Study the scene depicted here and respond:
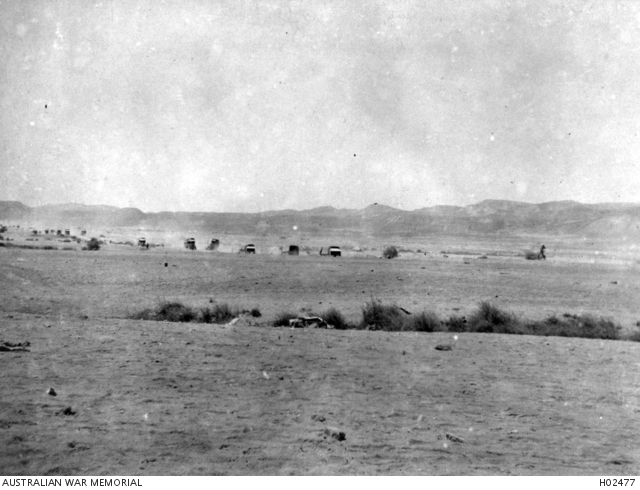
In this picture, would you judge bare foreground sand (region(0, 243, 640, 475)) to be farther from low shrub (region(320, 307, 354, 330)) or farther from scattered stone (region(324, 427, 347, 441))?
low shrub (region(320, 307, 354, 330))

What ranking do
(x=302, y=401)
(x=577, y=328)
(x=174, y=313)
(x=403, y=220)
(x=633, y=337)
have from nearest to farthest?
1. (x=302, y=401)
2. (x=633, y=337)
3. (x=577, y=328)
4. (x=174, y=313)
5. (x=403, y=220)

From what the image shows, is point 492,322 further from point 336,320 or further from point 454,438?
point 454,438

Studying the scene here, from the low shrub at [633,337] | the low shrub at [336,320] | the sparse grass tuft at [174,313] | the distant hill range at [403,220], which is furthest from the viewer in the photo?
the distant hill range at [403,220]

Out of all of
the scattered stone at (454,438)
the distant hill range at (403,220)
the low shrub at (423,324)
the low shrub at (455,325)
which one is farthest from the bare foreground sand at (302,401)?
the distant hill range at (403,220)

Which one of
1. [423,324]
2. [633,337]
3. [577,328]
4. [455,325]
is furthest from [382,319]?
[633,337]

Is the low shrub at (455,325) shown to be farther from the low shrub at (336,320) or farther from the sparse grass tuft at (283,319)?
the sparse grass tuft at (283,319)

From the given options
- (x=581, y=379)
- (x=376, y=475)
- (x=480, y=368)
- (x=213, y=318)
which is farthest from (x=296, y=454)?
(x=213, y=318)

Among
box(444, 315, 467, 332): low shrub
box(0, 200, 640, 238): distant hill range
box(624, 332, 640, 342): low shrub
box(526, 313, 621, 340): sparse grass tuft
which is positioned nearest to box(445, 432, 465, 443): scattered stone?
box(444, 315, 467, 332): low shrub
